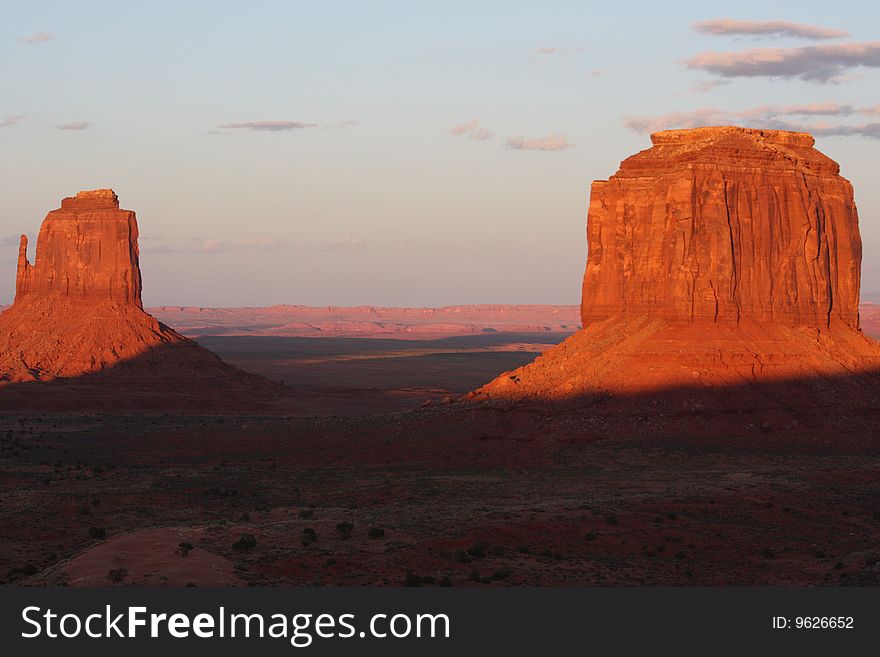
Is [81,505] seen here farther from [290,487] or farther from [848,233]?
[848,233]

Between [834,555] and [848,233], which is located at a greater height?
[848,233]

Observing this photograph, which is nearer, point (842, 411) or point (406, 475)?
point (406, 475)

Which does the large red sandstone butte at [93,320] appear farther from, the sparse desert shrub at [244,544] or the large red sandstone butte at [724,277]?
the sparse desert shrub at [244,544]

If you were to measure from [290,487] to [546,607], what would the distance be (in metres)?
28.0

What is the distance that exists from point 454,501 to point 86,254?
77217 mm

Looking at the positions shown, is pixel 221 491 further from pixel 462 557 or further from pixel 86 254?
pixel 86 254

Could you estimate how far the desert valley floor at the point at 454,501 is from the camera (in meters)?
30.8

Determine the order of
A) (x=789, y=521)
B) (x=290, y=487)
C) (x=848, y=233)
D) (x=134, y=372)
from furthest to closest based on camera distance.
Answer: (x=134, y=372)
(x=848, y=233)
(x=290, y=487)
(x=789, y=521)

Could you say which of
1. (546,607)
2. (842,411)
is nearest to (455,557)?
(546,607)

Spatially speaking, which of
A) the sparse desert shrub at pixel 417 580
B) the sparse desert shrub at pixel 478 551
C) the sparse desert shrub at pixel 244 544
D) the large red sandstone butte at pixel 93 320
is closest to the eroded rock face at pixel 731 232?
the sparse desert shrub at pixel 478 551

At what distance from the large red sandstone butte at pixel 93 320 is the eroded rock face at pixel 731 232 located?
157 feet

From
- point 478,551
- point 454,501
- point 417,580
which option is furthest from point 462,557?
point 454,501

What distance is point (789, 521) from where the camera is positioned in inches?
1578

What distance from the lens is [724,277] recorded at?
202 ft
